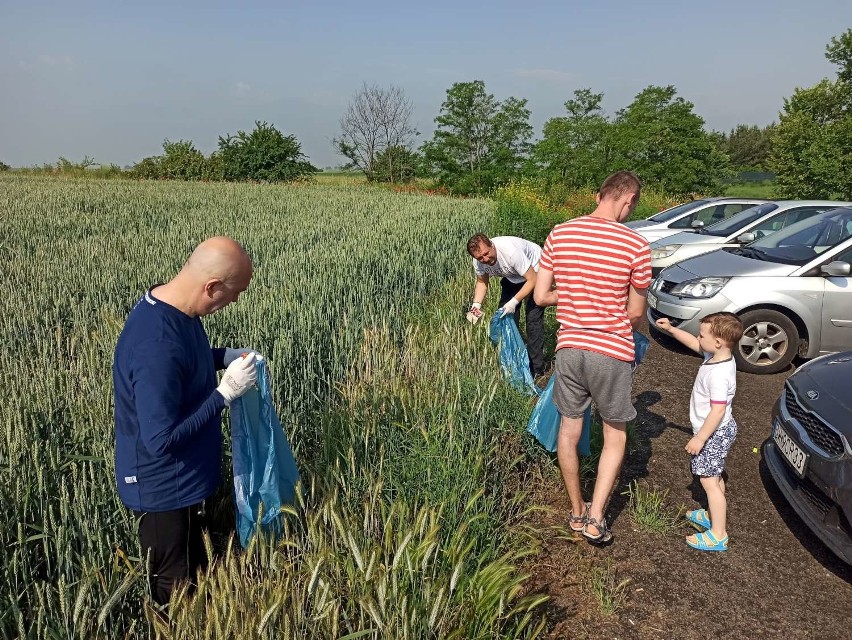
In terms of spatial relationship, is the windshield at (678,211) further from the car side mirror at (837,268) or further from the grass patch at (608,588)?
the grass patch at (608,588)

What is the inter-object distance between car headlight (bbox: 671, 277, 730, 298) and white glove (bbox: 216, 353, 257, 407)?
527 centimetres

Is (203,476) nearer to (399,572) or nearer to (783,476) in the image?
(399,572)

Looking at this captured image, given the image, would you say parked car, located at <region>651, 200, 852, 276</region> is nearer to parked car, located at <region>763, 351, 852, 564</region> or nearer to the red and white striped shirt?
parked car, located at <region>763, 351, 852, 564</region>

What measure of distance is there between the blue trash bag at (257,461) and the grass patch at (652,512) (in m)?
2.05

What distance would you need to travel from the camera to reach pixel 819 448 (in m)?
3.02

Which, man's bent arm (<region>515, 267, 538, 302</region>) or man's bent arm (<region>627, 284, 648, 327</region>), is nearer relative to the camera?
man's bent arm (<region>627, 284, 648, 327</region>)

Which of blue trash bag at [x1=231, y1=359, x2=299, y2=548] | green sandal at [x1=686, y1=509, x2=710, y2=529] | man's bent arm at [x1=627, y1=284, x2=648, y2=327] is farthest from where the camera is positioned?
green sandal at [x1=686, y1=509, x2=710, y2=529]

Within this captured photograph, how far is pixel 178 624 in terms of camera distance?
5.25 ft

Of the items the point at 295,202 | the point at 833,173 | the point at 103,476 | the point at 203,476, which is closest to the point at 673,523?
the point at 203,476

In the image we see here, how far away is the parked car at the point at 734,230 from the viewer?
850 cm

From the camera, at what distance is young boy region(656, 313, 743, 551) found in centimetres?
296

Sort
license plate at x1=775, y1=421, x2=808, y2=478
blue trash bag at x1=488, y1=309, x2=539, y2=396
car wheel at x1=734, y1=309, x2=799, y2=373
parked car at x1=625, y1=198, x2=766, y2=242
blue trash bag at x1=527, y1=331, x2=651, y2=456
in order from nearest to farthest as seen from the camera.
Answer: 1. license plate at x1=775, y1=421, x2=808, y2=478
2. blue trash bag at x1=527, y1=331, x2=651, y2=456
3. blue trash bag at x1=488, y1=309, x2=539, y2=396
4. car wheel at x1=734, y1=309, x2=799, y2=373
5. parked car at x1=625, y1=198, x2=766, y2=242

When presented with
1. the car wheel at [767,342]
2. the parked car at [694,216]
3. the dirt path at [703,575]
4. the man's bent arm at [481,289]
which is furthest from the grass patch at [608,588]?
the parked car at [694,216]

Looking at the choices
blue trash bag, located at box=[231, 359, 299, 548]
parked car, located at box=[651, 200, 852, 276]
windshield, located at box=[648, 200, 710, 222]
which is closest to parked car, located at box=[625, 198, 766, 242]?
windshield, located at box=[648, 200, 710, 222]
